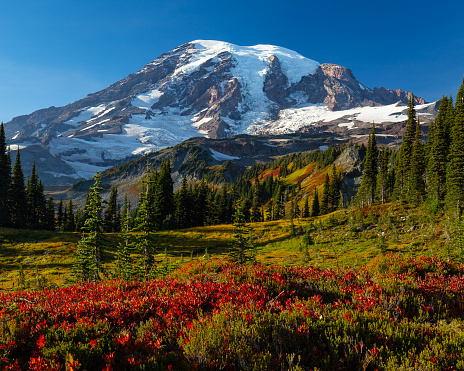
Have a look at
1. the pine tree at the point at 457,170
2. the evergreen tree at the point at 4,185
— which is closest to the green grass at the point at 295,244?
the pine tree at the point at 457,170

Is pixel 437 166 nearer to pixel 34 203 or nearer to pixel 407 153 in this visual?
pixel 407 153

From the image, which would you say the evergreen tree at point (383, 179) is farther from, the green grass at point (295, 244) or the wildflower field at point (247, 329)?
the wildflower field at point (247, 329)

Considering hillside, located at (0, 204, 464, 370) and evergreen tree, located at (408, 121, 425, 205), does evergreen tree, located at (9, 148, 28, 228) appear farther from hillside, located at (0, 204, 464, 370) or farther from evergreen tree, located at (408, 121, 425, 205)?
evergreen tree, located at (408, 121, 425, 205)

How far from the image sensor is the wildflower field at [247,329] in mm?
3572

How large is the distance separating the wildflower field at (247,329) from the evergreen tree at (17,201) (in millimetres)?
79680

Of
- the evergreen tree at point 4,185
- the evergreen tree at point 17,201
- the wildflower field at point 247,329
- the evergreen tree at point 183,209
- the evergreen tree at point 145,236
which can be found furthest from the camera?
the evergreen tree at point 183,209

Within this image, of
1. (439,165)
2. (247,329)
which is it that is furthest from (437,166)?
(247,329)

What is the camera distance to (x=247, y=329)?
13.4ft

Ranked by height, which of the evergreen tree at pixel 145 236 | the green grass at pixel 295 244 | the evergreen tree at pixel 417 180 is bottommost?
the green grass at pixel 295 244

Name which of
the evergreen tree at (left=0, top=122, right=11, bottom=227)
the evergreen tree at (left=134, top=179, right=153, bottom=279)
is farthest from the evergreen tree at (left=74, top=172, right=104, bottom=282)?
the evergreen tree at (left=0, top=122, right=11, bottom=227)

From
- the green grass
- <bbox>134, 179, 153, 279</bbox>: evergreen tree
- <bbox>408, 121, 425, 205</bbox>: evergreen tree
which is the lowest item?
the green grass

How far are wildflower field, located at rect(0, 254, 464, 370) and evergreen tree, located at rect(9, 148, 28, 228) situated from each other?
79.7 metres

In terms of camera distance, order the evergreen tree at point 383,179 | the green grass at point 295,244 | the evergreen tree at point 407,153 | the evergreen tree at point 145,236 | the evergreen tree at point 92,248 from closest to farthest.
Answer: the evergreen tree at point 92,248, the evergreen tree at point 145,236, the green grass at point 295,244, the evergreen tree at point 407,153, the evergreen tree at point 383,179

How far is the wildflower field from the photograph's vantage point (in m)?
3.57
